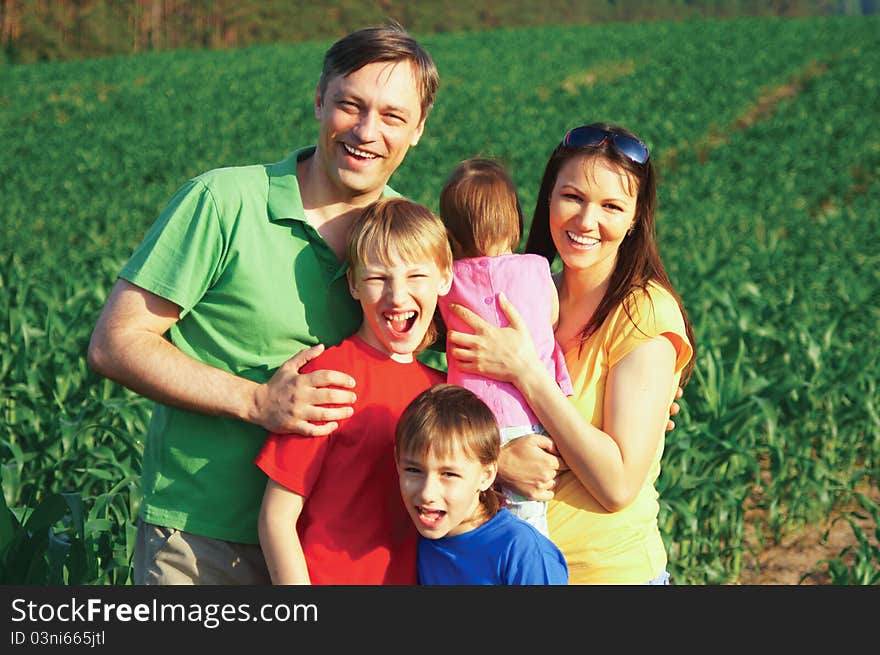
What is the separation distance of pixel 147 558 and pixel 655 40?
36010 millimetres

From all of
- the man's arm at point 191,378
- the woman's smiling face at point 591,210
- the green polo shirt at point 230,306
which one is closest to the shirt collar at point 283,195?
the green polo shirt at point 230,306

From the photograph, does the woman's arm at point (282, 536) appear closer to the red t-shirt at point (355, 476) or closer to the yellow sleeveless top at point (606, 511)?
the red t-shirt at point (355, 476)

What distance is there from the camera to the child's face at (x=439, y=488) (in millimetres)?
2061

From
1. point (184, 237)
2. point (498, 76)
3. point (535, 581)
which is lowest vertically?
point (535, 581)

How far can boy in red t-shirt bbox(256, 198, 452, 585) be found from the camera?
2.11 metres

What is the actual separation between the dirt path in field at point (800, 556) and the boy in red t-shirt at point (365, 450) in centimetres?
327

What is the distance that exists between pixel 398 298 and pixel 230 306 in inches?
17.2

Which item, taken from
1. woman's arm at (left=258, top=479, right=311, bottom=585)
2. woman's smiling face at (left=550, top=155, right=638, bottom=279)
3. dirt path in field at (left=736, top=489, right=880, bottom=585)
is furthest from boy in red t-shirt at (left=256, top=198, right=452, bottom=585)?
dirt path in field at (left=736, top=489, right=880, bottom=585)

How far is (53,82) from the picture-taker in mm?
31734

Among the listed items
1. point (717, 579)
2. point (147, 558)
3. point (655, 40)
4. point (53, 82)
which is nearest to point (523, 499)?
point (147, 558)

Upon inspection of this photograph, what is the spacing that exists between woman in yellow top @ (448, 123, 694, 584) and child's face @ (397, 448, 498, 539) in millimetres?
144

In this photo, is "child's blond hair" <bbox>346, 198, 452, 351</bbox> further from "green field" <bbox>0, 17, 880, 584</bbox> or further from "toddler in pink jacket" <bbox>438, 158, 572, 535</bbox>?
"green field" <bbox>0, 17, 880, 584</bbox>

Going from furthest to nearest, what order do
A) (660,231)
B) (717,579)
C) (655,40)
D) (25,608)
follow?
(655,40) < (660,231) < (717,579) < (25,608)

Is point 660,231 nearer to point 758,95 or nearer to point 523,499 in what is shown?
point 523,499
